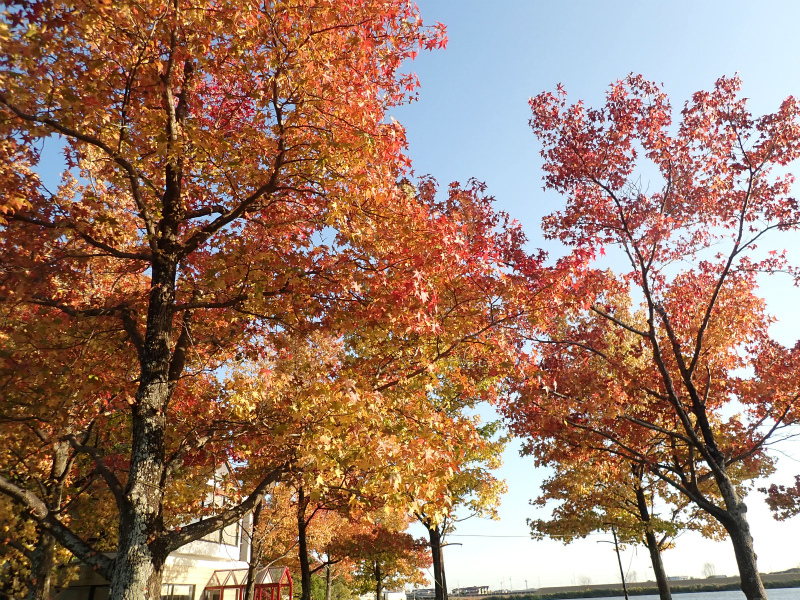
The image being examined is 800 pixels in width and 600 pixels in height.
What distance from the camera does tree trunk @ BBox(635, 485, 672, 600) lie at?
1955 centimetres

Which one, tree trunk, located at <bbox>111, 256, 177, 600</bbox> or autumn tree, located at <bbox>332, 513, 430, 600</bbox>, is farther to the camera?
autumn tree, located at <bbox>332, 513, 430, 600</bbox>

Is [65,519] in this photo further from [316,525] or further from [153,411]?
[316,525]

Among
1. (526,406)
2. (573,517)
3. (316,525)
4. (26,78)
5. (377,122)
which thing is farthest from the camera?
A: (316,525)

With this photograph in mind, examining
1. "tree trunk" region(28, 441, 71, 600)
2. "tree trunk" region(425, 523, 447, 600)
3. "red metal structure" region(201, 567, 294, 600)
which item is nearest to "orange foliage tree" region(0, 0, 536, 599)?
"tree trunk" region(28, 441, 71, 600)

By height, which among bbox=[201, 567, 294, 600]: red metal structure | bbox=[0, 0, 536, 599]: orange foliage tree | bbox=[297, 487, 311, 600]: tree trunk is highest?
bbox=[0, 0, 536, 599]: orange foliage tree

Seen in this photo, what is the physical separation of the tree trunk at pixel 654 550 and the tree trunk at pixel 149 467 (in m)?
20.1

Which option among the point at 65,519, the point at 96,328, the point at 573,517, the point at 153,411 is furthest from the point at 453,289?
the point at 573,517

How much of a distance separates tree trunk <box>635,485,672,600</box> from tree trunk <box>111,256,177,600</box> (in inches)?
791

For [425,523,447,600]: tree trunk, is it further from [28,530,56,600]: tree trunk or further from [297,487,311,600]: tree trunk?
[28,530,56,600]: tree trunk

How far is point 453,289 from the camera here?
28.4 feet

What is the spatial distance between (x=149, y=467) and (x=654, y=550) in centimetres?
2212

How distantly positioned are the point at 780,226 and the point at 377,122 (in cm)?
1012

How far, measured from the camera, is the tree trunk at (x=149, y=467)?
596 centimetres

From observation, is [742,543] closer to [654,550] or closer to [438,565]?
[654,550]
